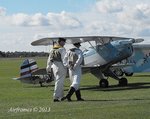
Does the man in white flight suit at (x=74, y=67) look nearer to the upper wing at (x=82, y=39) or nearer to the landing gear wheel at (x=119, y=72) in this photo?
the upper wing at (x=82, y=39)

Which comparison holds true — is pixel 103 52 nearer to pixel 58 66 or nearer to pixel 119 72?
pixel 58 66

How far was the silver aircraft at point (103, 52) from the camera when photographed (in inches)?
902

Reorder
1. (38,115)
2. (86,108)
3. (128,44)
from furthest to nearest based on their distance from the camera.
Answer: (128,44), (86,108), (38,115)

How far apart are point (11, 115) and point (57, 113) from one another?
1.19m

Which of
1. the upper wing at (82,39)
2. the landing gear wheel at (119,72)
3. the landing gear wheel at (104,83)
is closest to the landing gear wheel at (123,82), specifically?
the landing gear wheel at (104,83)

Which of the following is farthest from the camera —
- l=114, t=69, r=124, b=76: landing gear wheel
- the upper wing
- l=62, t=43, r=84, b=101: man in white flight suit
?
l=114, t=69, r=124, b=76: landing gear wheel

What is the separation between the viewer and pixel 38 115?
11.2 meters

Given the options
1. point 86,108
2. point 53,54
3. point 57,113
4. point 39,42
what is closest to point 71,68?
point 53,54

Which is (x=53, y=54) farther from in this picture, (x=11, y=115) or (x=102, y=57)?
(x=102, y=57)

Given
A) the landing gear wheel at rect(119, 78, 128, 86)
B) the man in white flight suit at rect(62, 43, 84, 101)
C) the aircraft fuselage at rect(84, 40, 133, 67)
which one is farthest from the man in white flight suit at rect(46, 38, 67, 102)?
the landing gear wheel at rect(119, 78, 128, 86)

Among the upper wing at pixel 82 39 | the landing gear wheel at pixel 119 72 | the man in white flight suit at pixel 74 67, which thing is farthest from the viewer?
the landing gear wheel at pixel 119 72

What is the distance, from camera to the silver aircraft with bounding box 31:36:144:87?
22.9 meters

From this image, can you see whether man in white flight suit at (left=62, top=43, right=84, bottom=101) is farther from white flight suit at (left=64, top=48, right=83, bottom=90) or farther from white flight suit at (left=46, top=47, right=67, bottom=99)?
white flight suit at (left=46, top=47, right=67, bottom=99)

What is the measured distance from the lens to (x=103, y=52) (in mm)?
23609
